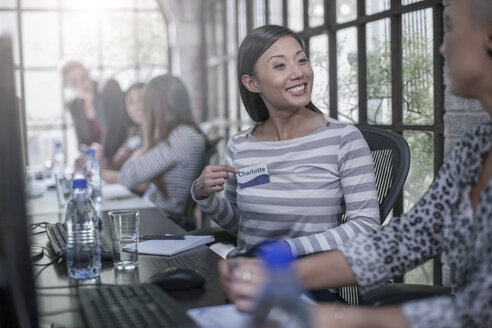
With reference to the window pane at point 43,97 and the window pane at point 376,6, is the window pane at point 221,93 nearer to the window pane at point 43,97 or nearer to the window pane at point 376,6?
the window pane at point 43,97

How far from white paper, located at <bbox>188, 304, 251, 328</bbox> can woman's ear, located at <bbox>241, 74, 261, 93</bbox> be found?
3.53ft

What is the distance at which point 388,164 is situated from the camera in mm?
1750

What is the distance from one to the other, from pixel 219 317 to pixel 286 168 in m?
0.91

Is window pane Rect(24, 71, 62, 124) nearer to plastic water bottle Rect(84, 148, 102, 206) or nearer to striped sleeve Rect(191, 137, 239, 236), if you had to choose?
plastic water bottle Rect(84, 148, 102, 206)

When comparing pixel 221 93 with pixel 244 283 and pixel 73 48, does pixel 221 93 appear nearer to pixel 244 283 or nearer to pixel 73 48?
pixel 73 48

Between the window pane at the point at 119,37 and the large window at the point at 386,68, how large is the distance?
427 cm

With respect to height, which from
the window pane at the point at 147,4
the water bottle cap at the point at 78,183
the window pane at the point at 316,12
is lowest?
the water bottle cap at the point at 78,183

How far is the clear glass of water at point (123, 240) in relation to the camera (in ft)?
4.85

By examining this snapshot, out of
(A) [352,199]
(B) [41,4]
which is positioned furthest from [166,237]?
(B) [41,4]

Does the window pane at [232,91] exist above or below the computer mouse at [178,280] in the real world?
above

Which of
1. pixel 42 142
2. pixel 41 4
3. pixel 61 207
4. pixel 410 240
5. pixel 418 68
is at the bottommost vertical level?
pixel 61 207

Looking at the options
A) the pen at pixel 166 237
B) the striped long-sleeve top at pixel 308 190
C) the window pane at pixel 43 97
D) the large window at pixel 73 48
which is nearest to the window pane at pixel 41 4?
the large window at pixel 73 48

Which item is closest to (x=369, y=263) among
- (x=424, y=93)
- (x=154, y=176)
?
(x=424, y=93)

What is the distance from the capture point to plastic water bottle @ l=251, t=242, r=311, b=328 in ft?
2.14
